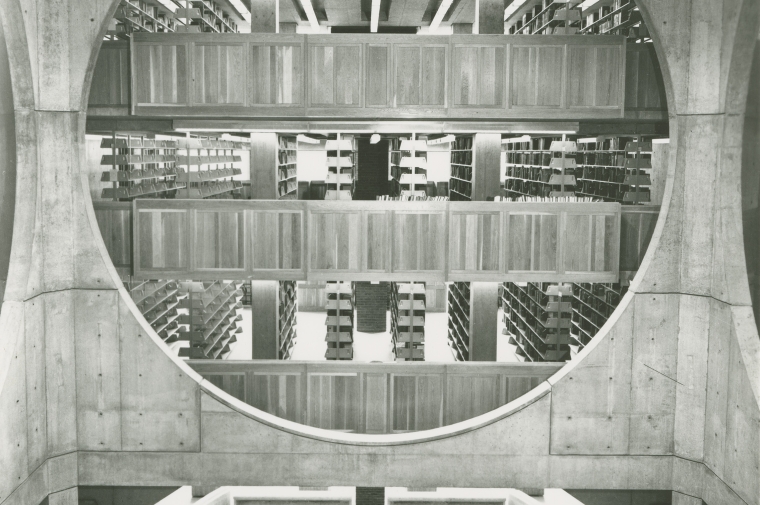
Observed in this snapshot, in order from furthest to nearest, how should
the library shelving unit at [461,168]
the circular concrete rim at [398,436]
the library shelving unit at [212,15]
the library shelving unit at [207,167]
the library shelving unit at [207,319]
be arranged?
the library shelving unit at [461,168] < the library shelving unit at [212,15] < the library shelving unit at [207,167] < the library shelving unit at [207,319] < the circular concrete rim at [398,436]

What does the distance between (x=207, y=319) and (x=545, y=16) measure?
24.3 feet

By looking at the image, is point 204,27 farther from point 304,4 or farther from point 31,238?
point 31,238

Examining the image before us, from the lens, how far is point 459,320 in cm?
1404

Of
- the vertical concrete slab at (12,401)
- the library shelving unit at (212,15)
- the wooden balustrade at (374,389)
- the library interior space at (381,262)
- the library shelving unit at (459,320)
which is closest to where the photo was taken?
the vertical concrete slab at (12,401)

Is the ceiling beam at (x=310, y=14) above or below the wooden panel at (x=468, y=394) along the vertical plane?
above

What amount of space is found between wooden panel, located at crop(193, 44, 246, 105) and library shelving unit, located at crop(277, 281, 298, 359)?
4300mm

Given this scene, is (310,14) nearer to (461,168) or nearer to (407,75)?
(461,168)

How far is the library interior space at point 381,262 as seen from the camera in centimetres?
788

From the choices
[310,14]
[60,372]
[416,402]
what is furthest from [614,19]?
[60,372]

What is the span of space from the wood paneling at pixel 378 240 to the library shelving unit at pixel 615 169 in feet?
5.65

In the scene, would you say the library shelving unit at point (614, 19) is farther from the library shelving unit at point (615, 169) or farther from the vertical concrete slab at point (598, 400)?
the vertical concrete slab at point (598, 400)

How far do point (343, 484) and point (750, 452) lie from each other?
420 cm

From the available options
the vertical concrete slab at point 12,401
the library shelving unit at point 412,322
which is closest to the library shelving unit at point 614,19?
the library shelving unit at point 412,322

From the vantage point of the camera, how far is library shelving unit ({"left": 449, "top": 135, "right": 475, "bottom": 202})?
13.6 meters
